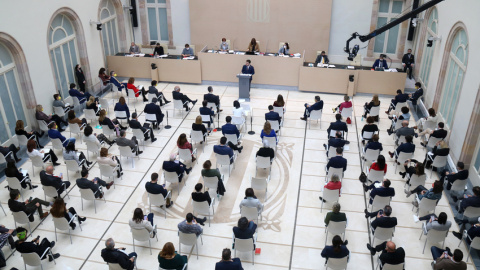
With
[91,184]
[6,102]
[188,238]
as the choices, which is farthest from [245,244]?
[6,102]

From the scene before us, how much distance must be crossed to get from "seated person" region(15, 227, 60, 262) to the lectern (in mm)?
9484

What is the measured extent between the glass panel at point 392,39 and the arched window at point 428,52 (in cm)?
282

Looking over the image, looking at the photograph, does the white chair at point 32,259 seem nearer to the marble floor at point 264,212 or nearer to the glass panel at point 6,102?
the marble floor at point 264,212

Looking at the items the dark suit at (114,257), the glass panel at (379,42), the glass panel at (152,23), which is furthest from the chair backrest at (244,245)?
the glass panel at (152,23)

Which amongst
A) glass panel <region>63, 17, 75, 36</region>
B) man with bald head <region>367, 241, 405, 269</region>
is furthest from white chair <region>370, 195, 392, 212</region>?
glass panel <region>63, 17, 75, 36</region>

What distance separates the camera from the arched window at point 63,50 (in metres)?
14.8

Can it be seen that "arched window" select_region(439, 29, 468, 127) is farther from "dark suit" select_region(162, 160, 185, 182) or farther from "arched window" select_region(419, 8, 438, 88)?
"dark suit" select_region(162, 160, 185, 182)

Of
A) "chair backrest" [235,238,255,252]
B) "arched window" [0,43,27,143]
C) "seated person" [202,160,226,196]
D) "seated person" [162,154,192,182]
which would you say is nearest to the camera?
"chair backrest" [235,238,255,252]

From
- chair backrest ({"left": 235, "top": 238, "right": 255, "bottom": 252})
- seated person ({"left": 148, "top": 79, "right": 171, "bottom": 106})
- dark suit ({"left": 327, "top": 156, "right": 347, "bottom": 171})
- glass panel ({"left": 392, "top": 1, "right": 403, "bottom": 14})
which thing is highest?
glass panel ({"left": 392, "top": 1, "right": 403, "bottom": 14})

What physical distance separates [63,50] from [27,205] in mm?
7319

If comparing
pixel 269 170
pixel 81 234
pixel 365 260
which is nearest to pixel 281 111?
pixel 269 170

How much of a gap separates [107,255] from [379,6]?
1656 cm

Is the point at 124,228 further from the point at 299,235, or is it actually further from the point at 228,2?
the point at 228,2

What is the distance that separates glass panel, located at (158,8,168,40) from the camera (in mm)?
21266
